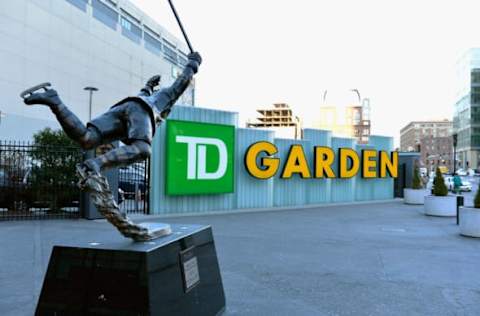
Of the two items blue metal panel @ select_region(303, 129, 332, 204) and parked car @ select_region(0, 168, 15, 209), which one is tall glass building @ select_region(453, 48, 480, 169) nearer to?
blue metal panel @ select_region(303, 129, 332, 204)

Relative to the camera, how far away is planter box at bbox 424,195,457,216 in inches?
612

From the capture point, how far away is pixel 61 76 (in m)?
41.7

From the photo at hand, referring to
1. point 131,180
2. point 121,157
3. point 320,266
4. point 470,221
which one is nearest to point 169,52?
point 131,180

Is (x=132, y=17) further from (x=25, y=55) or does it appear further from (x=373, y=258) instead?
(x=373, y=258)

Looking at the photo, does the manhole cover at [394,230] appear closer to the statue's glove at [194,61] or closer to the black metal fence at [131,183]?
the statue's glove at [194,61]

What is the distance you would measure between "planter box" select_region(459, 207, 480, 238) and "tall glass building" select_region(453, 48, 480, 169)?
283 feet

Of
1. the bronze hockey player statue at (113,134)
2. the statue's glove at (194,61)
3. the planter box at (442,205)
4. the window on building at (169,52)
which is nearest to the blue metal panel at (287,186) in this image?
the planter box at (442,205)

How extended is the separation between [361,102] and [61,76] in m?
91.8

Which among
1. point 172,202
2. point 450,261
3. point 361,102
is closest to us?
point 450,261

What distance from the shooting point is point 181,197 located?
15664mm

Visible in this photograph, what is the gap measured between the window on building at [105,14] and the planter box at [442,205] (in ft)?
144

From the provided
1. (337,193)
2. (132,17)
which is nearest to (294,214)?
(337,193)

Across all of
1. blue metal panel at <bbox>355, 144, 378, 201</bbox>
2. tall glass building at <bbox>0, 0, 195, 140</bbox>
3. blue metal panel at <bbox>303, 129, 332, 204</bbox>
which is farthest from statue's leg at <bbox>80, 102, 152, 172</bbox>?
tall glass building at <bbox>0, 0, 195, 140</bbox>

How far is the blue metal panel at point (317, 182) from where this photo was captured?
66.6 ft
